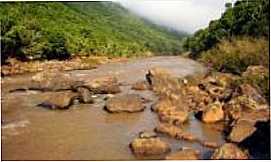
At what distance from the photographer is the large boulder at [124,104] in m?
7.34

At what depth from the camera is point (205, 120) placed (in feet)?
22.3

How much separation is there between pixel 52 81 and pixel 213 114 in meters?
3.52

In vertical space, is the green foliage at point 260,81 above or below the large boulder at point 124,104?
above

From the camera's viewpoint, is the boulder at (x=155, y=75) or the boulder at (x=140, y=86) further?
the boulder at (x=155, y=75)

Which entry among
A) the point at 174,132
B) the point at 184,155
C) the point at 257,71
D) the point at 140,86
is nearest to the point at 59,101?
the point at 140,86

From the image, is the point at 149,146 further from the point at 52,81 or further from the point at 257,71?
the point at 52,81

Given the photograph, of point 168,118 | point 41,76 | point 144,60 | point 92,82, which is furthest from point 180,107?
point 144,60

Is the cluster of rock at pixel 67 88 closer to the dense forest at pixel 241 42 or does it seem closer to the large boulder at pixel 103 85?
the large boulder at pixel 103 85

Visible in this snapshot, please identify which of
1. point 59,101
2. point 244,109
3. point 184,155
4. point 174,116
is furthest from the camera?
point 59,101

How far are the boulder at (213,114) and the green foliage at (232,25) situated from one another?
2.72 meters

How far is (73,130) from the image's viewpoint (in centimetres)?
640

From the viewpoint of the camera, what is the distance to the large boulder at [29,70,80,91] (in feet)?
29.0

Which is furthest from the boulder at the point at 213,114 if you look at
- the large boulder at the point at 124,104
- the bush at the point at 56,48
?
the bush at the point at 56,48

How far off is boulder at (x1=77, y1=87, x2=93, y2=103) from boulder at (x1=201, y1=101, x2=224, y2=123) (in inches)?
73.0
